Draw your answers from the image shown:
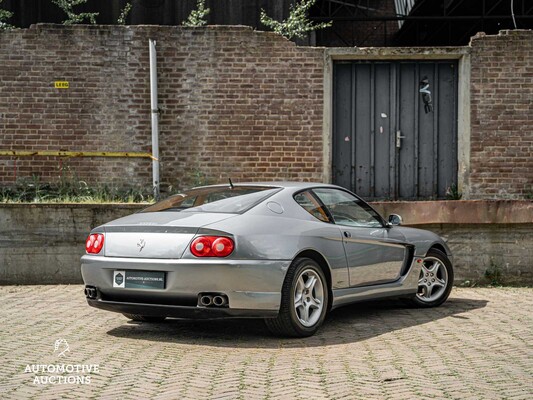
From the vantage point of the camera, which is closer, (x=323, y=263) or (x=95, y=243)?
(x=95, y=243)

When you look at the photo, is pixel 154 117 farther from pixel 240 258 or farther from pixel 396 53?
pixel 240 258

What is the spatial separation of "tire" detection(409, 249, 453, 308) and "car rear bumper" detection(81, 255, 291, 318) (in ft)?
9.03

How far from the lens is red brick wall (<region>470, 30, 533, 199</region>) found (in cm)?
1389

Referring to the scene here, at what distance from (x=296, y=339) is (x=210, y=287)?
3.25 ft

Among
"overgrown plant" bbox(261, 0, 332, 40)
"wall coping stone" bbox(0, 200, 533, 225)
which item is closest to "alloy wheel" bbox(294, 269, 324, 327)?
"wall coping stone" bbox(0, 200, 533, 225)

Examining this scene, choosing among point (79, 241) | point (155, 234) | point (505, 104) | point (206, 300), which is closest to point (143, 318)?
point (155, 234)

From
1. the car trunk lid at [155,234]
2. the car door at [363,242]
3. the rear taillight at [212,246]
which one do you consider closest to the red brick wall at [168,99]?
the car door at [363,242]

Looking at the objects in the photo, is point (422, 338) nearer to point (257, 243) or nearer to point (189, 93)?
point (257, 243)

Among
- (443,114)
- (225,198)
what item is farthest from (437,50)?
(225,198)

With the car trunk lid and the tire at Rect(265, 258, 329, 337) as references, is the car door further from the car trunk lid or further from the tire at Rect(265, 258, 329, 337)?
the car trunk lid

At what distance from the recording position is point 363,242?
28.7ft

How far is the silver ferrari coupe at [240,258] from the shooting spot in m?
7.36

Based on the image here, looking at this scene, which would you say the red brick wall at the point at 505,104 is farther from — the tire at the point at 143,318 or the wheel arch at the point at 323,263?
the tire at the point at 143,318

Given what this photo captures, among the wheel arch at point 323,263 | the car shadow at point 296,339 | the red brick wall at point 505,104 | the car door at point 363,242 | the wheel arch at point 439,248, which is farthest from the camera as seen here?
the red brick wall at point 505,104
